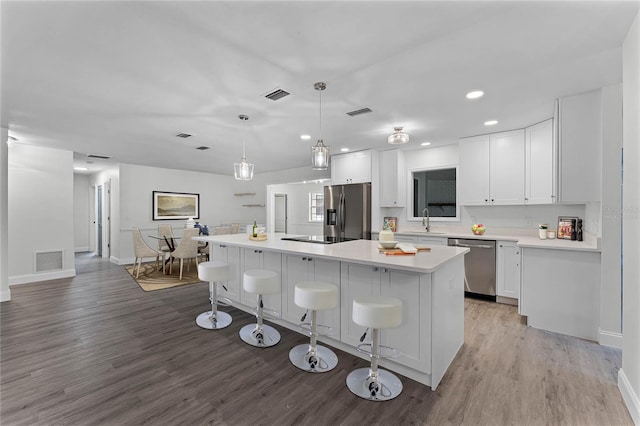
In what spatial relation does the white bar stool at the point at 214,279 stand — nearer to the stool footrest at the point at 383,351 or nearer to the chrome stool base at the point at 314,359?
the chrome stool base at the point at 314,359

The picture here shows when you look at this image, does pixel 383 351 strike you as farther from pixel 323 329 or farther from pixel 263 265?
pixel 263 265

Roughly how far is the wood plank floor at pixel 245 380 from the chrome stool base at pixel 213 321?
0.32 feet

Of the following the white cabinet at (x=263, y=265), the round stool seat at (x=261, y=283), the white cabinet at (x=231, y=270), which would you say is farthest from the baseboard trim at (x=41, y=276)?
the round stool seat at (x=261, y=283)

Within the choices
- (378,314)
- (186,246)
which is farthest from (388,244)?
(186,246)

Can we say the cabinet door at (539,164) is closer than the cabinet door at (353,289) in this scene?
No

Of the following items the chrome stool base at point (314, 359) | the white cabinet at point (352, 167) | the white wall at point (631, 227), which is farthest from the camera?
the white cabinet at point (352, 167)

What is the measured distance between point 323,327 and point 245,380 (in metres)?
0.81

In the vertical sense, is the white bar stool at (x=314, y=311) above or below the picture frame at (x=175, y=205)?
below

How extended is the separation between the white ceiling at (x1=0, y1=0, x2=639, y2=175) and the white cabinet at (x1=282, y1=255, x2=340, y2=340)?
1666mm

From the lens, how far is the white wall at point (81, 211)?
8508mm

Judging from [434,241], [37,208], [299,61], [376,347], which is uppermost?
[299,61]

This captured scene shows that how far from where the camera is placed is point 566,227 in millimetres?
3539

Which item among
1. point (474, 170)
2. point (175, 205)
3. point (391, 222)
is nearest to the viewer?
point (474, 170)

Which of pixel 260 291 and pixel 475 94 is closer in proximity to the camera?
pixel 260 291
